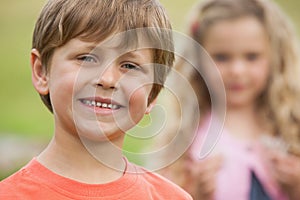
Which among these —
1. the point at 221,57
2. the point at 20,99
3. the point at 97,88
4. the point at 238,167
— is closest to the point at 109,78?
the point at 97,88

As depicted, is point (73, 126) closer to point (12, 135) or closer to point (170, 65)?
point (170, 65)

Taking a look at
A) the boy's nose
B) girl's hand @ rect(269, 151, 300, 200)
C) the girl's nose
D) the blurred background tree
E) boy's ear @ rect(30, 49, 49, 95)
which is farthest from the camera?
the blurred background tree

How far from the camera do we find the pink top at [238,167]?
3.23 metres

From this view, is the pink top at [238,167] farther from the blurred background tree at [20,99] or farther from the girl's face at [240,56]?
the blurred background tree at [20,99]

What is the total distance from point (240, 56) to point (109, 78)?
1.81m

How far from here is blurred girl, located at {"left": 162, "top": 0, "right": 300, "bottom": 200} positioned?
3232 millimetres

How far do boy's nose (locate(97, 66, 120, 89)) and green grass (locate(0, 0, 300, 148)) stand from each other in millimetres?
2479

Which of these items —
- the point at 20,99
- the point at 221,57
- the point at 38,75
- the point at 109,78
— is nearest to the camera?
the point at 109,78

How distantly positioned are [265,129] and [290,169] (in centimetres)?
20

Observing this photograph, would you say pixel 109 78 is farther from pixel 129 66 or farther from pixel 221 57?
pixel 221 57

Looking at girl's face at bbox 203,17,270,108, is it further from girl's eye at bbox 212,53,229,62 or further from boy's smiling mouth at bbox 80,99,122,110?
boy's smiling mouth at bbox 80,99,122,110

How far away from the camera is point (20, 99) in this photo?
4.05m

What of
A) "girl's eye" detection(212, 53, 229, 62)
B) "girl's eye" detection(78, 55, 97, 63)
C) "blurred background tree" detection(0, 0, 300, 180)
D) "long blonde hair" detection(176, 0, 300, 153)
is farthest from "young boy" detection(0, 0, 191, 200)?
"blurred background tree" detection(0, 0, 300, 180)

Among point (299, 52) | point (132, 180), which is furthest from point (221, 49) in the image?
point (132, 180)
